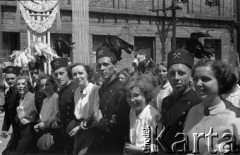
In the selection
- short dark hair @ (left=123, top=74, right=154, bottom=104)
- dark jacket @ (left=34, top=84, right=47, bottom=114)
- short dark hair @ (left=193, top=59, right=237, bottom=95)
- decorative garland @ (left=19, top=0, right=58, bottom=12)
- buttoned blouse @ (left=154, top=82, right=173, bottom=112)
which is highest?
decorative garland @ (left=19, top=0, right=58, bottom=12)

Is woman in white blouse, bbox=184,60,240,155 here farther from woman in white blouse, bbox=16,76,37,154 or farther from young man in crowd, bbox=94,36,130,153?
woman in white blouse, bbox=16,76,37,154

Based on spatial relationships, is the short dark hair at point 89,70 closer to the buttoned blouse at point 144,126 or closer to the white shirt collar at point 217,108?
the buttoned blouse at point 144,126

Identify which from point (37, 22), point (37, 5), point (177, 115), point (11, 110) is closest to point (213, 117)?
point (177, 115)

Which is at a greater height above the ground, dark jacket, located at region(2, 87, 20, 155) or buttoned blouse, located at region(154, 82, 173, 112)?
buttoned blouse, located at region(154, 82, 173, 112)

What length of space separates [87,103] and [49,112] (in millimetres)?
926

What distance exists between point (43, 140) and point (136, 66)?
128 inches

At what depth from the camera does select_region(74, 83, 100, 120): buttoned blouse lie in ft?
17.2

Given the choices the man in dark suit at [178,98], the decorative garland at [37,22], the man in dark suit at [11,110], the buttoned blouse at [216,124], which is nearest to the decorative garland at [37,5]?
the decorative garland at [37,22]

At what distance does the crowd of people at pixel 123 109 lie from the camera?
10.6 ft

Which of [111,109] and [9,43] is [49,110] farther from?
[9,43]

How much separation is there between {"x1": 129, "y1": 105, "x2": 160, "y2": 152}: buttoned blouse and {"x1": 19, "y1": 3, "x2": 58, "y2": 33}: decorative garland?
24.2ft

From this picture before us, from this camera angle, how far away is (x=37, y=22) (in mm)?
11648

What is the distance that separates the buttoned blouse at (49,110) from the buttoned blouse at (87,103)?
629 mm

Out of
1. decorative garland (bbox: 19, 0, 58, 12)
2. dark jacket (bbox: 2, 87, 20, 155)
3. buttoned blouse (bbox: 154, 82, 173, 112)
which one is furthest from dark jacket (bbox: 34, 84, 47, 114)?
decorative garland (bbox: 19, 0, 58, 12)
